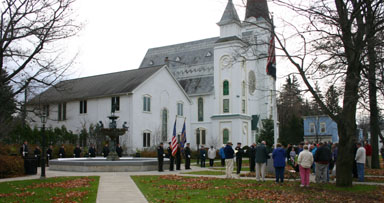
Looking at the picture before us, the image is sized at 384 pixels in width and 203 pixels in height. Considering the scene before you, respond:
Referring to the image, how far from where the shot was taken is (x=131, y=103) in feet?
139

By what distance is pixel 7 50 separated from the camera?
19.9m

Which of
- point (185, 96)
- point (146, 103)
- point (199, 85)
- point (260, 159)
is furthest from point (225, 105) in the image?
point (260, 159)

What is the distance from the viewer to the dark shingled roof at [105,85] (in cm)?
4438

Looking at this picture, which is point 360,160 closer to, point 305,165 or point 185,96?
point 305,165

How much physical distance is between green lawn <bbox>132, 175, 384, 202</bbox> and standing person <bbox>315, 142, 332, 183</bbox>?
108cm

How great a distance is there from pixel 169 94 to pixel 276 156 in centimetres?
3267

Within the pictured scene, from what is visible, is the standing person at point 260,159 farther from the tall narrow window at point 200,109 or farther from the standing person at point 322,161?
the tall narrow window at point 200,109

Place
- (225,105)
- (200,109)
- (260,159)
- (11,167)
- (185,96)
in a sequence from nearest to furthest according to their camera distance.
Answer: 1. (260,159)
2. (11,167)
3. (185,96)
4. (225,105)
5. (200,109)

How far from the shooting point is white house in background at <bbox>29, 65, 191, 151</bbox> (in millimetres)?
43000

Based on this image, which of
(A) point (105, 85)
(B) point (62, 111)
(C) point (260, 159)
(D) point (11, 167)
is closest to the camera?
(C) point (260, 159)

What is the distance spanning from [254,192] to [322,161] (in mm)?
4669

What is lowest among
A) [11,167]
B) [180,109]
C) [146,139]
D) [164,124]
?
[11,167]

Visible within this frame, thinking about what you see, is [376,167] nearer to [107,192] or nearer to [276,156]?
[276,156]

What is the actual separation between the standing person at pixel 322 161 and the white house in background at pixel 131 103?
2713 centimetres
